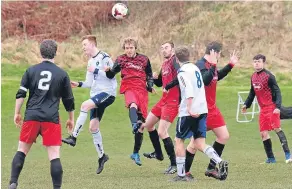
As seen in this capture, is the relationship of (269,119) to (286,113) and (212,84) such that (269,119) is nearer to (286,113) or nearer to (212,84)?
(212,84)

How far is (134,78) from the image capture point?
42.4ft

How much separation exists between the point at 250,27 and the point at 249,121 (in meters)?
12.3

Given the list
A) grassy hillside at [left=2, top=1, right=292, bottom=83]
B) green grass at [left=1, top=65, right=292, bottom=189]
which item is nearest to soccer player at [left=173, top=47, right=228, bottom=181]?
green grass at [left=1, top=65, right=292, bottom=189]

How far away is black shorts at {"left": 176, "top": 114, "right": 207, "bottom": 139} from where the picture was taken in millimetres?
10750

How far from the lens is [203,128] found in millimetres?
10875

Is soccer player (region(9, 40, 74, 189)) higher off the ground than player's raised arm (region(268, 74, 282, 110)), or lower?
higher

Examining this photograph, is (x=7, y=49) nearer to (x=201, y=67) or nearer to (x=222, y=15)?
(x=222, y=15)

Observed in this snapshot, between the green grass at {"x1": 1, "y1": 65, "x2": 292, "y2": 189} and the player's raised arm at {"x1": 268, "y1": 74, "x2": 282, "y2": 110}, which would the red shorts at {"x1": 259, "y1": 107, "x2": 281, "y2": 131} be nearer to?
the player's raised arm at {"x1": 268, "y1": 74, "x2": 282, "y2": 110}

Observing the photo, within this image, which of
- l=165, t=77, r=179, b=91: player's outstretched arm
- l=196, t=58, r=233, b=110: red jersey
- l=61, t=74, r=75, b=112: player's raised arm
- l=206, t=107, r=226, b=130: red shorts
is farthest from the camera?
l=165, t=77, r=179, b=91: player's outstretched arm

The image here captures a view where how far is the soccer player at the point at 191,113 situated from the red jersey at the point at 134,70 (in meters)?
2.03

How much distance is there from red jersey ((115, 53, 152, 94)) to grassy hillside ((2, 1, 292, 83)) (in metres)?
19.3

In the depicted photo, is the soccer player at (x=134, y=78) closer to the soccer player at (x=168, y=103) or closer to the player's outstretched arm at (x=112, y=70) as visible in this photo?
the player's outstretched arm at (x=112, y=70)

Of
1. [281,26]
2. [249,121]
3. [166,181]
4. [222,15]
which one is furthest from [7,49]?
[166,181]

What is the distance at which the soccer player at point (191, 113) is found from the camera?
10.5 m
